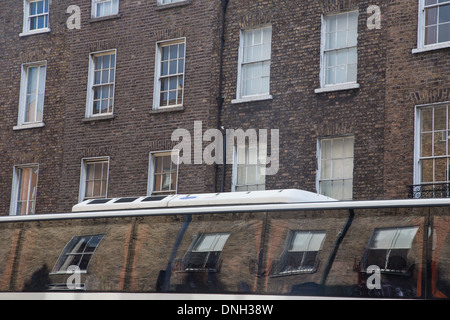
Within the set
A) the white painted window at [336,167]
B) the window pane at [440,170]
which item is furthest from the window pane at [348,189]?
the window pane at [440,170]

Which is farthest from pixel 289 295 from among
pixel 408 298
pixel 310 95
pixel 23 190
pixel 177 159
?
pixel 23 190

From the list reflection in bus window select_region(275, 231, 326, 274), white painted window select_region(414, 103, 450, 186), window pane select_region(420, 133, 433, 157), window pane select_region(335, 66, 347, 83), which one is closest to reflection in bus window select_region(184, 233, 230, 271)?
reflection in bus window select_region(275, 231, 326, 274)

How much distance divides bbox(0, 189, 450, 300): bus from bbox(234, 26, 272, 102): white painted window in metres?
9.95

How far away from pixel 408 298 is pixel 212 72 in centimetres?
1430

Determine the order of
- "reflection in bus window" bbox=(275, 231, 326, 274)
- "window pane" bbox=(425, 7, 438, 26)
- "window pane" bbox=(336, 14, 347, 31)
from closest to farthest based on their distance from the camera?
"reflection in bus window" bbox=(275, 231, 326, 274), "window pane" bbox=(425, 7, 438, 26), "window pane" bbox=(336, 14, 347, 31)

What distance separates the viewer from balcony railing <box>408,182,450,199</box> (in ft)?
60.4

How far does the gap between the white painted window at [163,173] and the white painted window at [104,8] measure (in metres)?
5.15

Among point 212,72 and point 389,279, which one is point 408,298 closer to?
point 389,279

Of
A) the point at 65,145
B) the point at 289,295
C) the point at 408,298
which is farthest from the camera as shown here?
the point at 65,145

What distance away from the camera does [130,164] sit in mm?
24016

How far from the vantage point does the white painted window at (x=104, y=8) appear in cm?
2564

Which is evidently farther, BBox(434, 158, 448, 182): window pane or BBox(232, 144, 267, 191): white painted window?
BBox(232, 144, 267, 191): white painted window

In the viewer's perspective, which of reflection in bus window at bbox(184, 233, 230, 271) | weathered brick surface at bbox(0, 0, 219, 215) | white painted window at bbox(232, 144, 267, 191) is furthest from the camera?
weathered brick surface at bbox(0, 0, 219, 215)

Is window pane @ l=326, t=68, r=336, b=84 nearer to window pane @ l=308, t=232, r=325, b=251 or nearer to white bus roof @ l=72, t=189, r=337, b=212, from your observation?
white bus roof @ l=72, t=189, r=337, b=212
